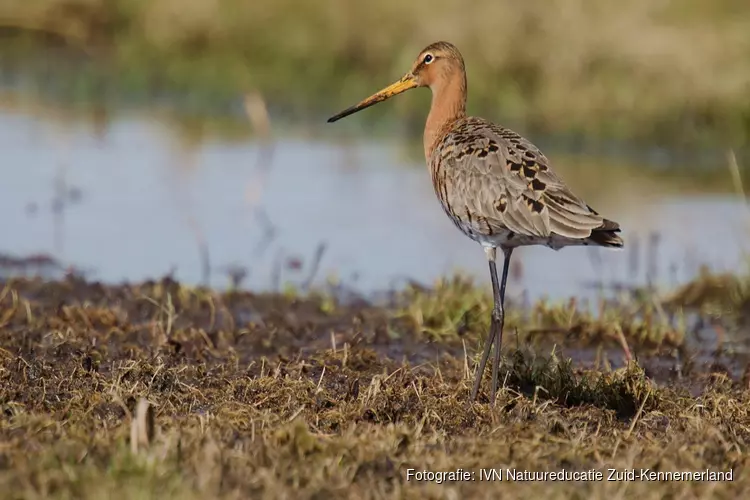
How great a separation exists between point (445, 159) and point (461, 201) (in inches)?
12.8

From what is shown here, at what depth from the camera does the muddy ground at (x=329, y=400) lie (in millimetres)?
4492

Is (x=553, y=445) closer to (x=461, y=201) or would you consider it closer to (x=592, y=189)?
(x=461, y=201)

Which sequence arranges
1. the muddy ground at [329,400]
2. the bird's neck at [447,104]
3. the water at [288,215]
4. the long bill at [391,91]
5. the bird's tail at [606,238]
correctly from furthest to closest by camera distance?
the water at [288,215] → the long bill at [391,91] → the bird's neck at [447,104] → the bird's tail at [606,238] → the muddy ground at [329,400]

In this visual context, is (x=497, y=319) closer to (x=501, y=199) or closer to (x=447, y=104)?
(x=501, y=199)

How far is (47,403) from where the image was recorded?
5578mm

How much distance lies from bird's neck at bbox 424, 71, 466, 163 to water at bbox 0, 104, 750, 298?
7.28 ft

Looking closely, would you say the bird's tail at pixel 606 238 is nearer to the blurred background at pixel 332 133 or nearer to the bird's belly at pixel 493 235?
the bird's belly at pixel 493 235

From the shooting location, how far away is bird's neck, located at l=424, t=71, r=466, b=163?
23.2 ft

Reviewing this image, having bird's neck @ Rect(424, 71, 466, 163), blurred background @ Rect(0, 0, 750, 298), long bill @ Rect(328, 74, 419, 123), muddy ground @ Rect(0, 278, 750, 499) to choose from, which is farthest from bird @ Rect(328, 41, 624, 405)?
blurred background @ Rect(0, 0, 750, 298)

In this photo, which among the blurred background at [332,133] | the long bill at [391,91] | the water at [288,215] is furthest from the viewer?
the blurred background at [332,133]

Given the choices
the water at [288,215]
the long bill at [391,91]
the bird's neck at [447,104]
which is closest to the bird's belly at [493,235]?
the bird's neck at [447,104]

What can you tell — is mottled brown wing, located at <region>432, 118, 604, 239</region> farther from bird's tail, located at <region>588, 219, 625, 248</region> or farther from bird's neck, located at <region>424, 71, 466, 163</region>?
bird's neck, located at <region>424, 71, 466, 163</region>

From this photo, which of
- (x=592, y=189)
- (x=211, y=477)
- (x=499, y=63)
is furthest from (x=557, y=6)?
(x=211, y=477)

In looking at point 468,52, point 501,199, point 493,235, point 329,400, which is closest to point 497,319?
point 493,235
